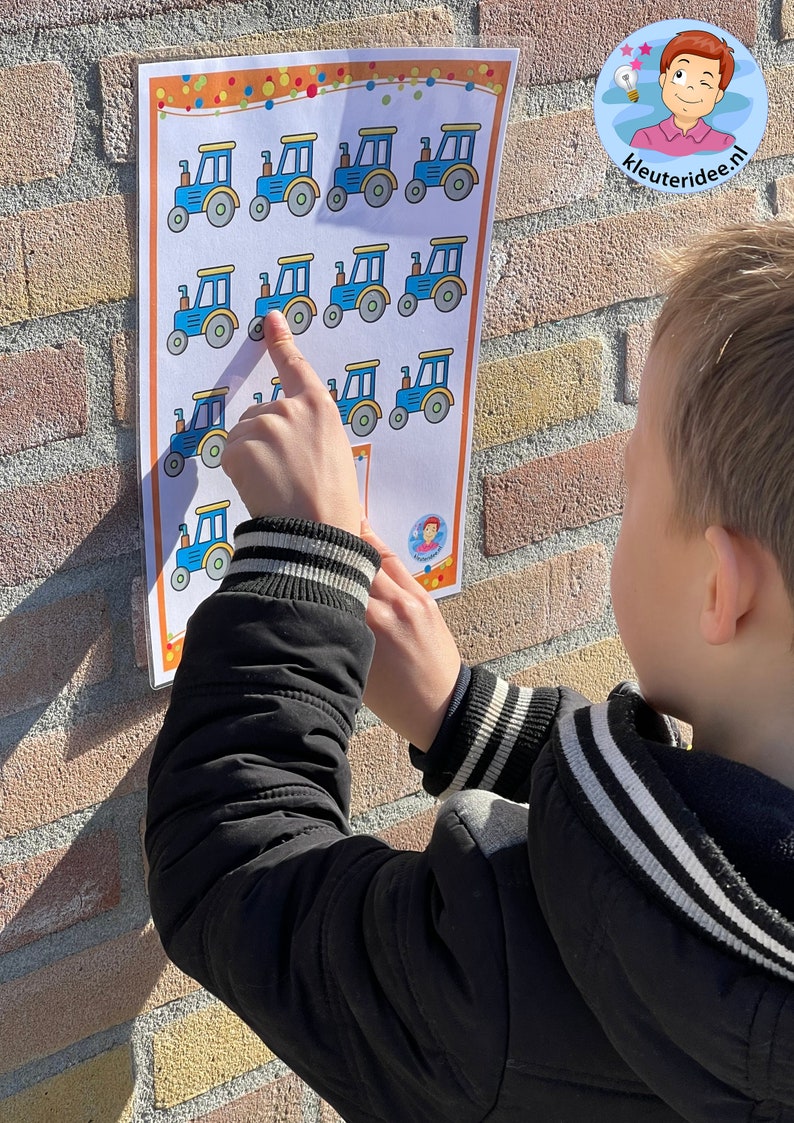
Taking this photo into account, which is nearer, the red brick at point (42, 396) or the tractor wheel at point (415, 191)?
the red brick at point (42, 396)

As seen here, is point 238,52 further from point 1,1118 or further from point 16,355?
point 1,1118

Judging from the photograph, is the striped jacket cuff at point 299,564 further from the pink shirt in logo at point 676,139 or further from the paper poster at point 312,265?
the pink shirt in logo at point 676,139

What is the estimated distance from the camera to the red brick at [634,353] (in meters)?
1.28

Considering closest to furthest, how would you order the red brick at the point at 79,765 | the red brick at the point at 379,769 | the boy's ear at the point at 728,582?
the boy's ear at the point at 728,582 → the red brick at the point at 79,765 → the red brick at the point at 379,769

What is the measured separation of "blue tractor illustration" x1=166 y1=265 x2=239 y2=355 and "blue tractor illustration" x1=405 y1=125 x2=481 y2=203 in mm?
190

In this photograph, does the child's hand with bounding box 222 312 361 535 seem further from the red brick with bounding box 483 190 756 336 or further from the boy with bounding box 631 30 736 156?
the boy with bounding box 631 30 736 156

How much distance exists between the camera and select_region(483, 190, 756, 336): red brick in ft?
3.79

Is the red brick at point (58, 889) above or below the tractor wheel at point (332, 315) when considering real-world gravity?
below

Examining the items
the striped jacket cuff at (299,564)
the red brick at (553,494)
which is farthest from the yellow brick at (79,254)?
the red brick at (553,494)

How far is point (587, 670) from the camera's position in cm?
139

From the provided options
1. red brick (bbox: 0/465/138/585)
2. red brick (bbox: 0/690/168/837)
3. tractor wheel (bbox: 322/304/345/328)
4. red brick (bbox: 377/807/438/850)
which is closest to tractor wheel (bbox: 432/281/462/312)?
tractor wheel (bbox: 322/304/345/328)

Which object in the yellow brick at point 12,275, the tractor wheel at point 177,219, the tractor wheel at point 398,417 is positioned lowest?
the tractor wheel at point 398,417

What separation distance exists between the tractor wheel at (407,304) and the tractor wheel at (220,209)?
19 cm

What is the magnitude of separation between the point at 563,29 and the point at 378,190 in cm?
25
